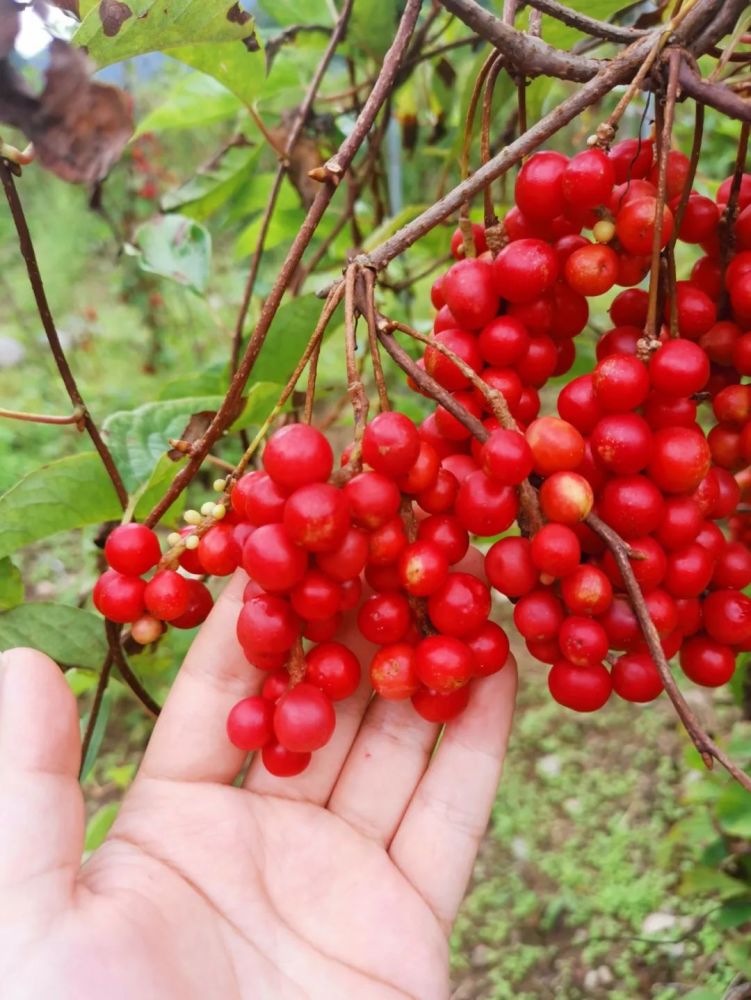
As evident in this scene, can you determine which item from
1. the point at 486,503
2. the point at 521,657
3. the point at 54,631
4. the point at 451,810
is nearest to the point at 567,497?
the point at 486,503

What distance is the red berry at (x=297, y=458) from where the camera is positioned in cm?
64

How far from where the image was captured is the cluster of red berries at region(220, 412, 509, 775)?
0.64 m

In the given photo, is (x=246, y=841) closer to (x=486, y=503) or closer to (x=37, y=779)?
(x=37, y=779)

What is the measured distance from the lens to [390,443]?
645 mm

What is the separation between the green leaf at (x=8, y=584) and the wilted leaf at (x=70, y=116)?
0.44 metres

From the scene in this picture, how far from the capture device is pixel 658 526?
0.70 meters

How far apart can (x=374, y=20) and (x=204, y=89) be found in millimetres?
313

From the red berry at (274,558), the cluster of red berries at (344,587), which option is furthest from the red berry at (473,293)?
the red berry at (274,558)

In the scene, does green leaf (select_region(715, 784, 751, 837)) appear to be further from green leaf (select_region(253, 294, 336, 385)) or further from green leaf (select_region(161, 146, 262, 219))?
green leaf (select_region(161, 146, 262, 219))

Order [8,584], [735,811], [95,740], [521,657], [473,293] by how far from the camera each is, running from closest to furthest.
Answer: [473,293]
[8,584]
[95,740]
[735,811]
[521,657]

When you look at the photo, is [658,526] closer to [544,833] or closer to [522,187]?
[522,187]

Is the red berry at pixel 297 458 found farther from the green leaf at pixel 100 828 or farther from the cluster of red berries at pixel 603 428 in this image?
the green leaf at pixel 100 828

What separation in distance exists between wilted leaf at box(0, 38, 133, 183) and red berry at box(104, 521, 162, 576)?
1.02 feet

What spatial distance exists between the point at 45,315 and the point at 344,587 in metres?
0.41
